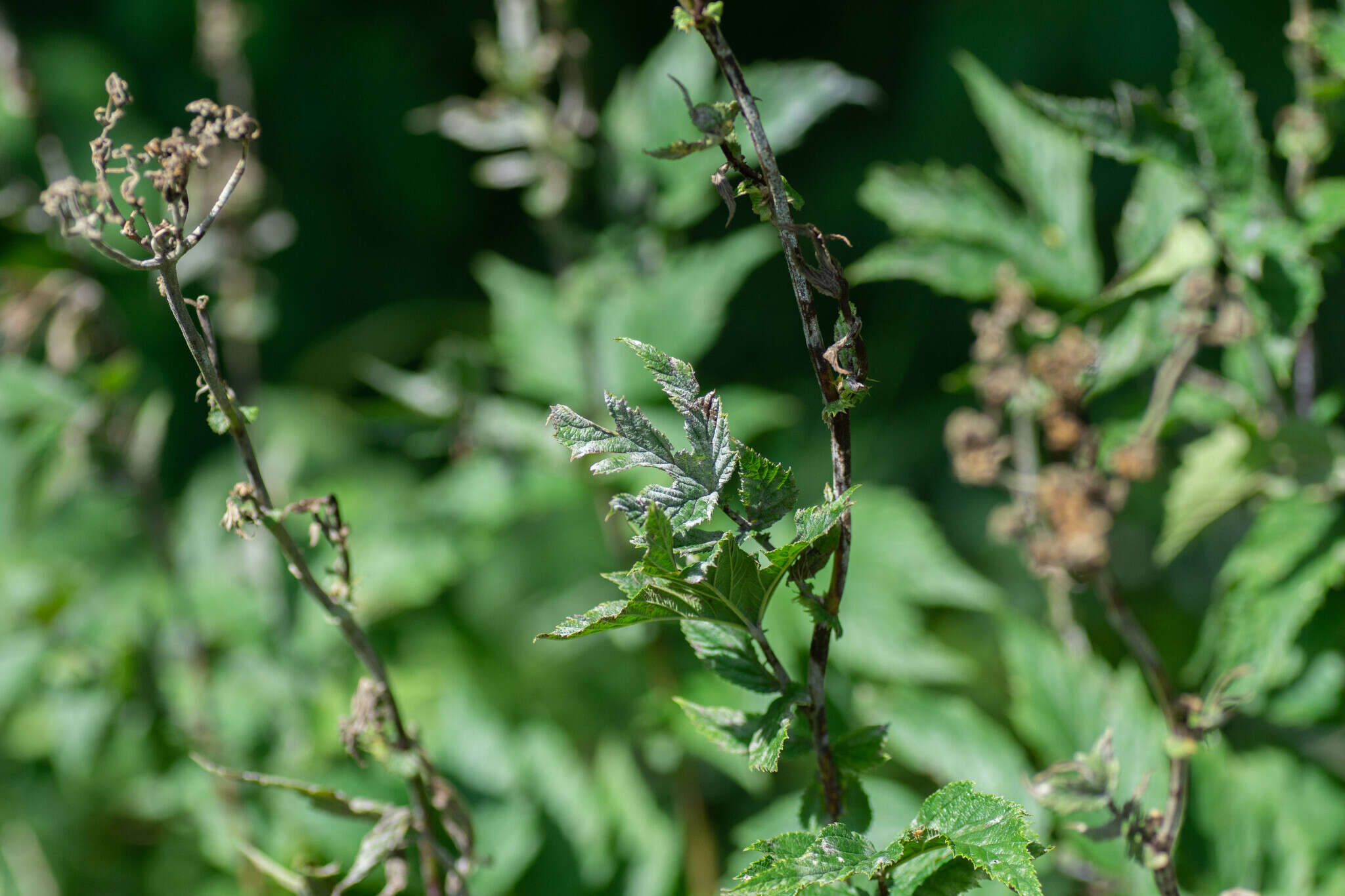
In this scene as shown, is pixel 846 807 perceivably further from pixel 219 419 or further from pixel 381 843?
pixel 219 419

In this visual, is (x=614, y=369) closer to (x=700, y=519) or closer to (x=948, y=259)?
(x=948, y=259)

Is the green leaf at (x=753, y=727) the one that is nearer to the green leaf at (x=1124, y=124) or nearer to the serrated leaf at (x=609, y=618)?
the serrated leaf at (x=609, y=618)

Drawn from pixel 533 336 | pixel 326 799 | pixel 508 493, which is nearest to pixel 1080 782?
pixel 326 799

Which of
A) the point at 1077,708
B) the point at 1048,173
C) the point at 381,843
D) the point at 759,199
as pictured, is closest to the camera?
the point at 759,199

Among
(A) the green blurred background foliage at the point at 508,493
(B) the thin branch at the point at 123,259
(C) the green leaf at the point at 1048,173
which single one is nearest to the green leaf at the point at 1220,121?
(C) the green leaf at the point at 1048,173

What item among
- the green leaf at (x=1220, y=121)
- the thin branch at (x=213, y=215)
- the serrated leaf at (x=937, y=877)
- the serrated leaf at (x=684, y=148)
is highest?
the serrated leaf at (x=684, y=148)

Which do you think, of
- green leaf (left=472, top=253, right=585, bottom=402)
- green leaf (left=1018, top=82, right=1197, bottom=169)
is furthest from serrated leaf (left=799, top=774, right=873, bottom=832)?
green leaf (left=472, top=253, right=585, bottom=402)
